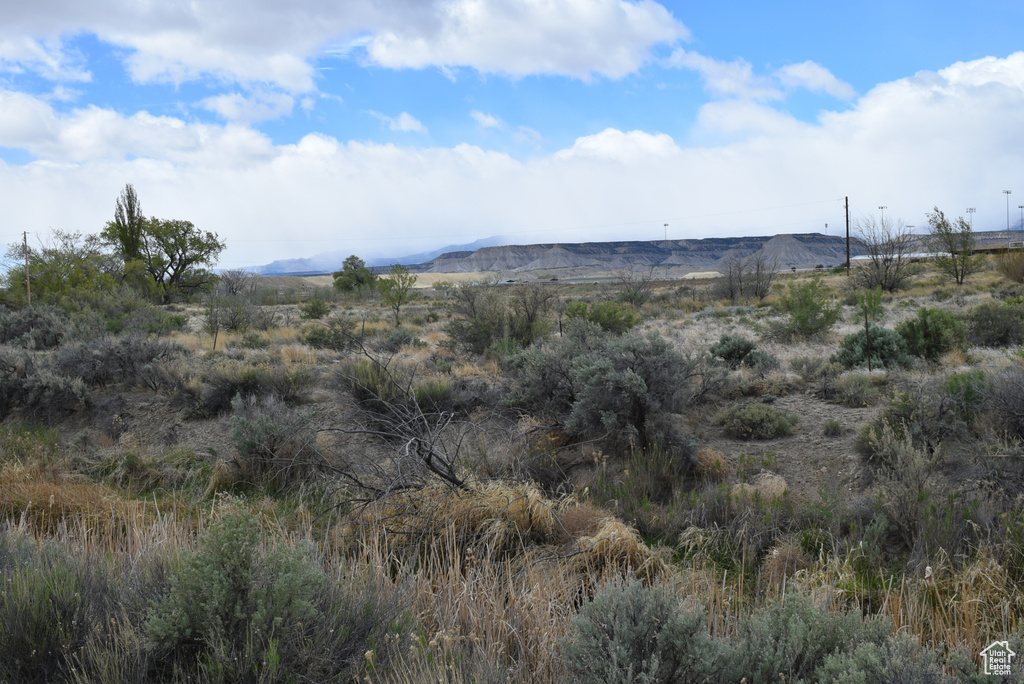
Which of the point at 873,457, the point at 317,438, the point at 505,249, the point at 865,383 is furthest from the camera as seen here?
the point at 505,249

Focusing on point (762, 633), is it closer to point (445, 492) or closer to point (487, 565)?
point (487, 565)

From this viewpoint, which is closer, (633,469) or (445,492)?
(445,492)

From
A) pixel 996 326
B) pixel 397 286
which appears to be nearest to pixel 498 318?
pixel 996 326

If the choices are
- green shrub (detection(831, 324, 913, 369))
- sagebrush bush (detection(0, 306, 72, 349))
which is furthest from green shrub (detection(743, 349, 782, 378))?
sagebrush bush (detection(0, 306, 72, 349))

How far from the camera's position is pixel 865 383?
8.95 m

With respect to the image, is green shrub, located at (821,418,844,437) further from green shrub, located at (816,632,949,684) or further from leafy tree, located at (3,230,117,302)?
leafy tree, located at (3,230,117,302)

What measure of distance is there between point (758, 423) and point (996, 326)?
29.3 feet

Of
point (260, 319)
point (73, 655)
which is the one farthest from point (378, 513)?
point (260, 319)

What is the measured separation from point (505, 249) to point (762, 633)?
148 meters

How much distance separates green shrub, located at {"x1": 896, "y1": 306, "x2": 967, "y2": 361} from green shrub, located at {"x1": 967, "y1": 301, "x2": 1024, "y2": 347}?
2.61 ft

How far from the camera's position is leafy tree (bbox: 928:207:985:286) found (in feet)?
97.7

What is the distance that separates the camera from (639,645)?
8.18ft
